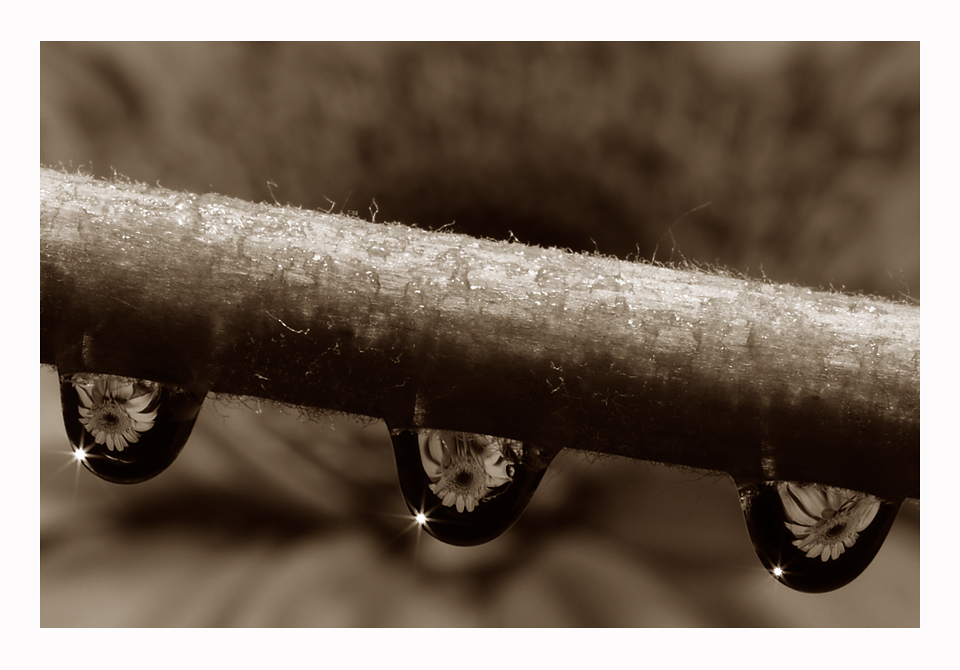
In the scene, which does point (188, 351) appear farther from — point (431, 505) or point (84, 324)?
point (431, 505)

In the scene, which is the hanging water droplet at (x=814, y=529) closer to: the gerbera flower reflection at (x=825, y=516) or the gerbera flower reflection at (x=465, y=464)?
the gerbera flower reflection at (x=825, y=516)

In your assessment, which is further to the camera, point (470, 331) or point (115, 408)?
point (115, 408)

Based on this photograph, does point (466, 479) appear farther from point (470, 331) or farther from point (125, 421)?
point (125, 421)

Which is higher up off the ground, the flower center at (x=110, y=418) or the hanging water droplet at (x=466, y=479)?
the flower center at (x=110, y=418)

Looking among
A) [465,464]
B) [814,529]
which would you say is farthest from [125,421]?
[814,529]

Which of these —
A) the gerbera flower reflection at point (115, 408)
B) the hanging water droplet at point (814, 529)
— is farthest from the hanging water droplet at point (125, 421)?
the hanging water droplet at point (814, 529)

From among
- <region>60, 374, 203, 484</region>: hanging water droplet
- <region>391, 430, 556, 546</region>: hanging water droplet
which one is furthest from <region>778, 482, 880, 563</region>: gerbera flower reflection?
<region>60, 374, 203, 484</region>: hanging water droplet

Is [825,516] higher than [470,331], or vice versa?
[470,331]
